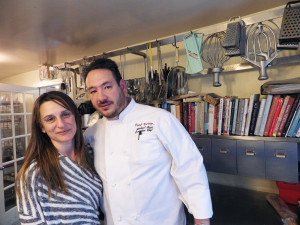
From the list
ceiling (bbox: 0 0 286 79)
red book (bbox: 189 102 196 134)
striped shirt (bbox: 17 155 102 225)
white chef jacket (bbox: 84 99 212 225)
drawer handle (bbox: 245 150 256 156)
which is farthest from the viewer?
red book (bbox: 189 102 196 134)

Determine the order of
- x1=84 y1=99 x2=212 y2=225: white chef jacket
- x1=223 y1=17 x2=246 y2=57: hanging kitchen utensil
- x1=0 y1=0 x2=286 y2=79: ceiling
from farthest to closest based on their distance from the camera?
x1=0 y1=0 x2=286 y2=79: ceiling
x1=223 y1=17 x2=246 y2=57: hanging kitchen utensil
x1=84 y1=99 x2=212 y2=225: white chef jacket

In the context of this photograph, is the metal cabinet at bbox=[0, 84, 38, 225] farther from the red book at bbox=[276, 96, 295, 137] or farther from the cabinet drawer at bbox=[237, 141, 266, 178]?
the red book at bbox=[276, 96, 295, 137]

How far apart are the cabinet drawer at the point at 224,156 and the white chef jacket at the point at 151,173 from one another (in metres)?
0.39

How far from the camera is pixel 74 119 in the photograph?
3.25 feet

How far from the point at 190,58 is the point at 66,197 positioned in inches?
39.6

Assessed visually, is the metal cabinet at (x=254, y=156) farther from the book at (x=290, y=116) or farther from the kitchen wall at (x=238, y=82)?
the kitchen wall at (x=238, y=82)

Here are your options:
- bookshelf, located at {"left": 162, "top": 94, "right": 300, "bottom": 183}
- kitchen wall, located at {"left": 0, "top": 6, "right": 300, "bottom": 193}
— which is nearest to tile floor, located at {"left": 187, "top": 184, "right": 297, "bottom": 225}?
kitchen wall, located at {"left": 0, "top": 6, "right": 300, "bottom": 193}

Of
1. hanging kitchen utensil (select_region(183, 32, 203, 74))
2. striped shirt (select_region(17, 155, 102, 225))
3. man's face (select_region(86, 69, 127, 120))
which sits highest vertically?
hanging kitchen utensil (select_region(183, 32, 203, 74))

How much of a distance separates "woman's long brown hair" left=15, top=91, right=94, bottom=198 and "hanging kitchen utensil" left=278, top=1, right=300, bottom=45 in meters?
1.08

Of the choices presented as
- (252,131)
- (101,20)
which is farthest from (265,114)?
(101,20)

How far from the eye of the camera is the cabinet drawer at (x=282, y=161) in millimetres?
1062

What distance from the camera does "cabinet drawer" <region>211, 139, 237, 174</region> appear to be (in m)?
1.24

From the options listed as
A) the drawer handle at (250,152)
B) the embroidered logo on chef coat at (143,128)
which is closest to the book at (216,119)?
the drawer handle at (250,152)

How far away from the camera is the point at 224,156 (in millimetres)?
1270
